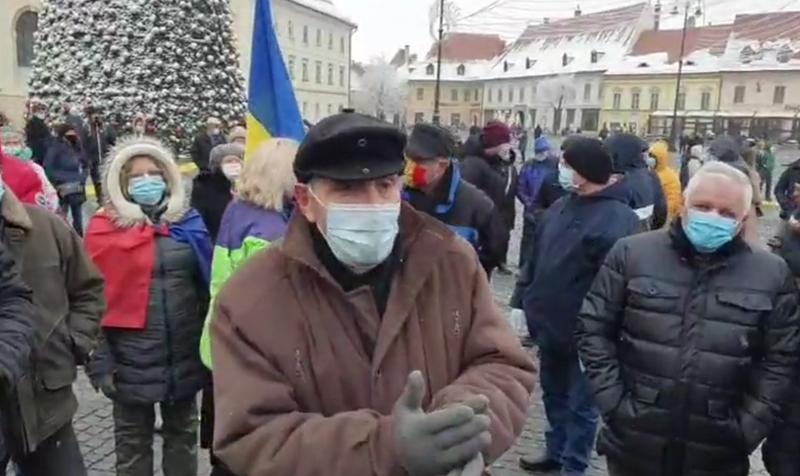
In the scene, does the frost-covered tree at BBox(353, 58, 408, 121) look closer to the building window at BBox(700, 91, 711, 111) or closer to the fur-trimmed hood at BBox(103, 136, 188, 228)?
the building window at BBox(700, 91, 711, 111)

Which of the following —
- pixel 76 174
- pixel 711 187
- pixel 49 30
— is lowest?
pixel 76 174

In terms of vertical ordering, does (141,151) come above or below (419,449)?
above

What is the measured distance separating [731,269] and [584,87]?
7226 centimetres

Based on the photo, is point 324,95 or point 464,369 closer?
point 464,369

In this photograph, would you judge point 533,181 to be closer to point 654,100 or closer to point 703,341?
point 703,341

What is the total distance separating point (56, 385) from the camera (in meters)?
2.89

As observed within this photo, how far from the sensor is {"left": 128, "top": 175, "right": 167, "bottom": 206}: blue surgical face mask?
354 cm

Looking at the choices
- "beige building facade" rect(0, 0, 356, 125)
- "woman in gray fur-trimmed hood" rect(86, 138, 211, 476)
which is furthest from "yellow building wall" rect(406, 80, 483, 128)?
"woman in gray fur-trimmed hood" rect(86, 138, 211, 476)

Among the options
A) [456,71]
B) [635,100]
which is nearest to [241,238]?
[635,100]

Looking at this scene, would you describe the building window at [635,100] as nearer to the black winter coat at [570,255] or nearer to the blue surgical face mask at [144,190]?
the black winter coat at [570,255]

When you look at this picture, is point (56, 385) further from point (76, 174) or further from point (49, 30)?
point (49, 30)

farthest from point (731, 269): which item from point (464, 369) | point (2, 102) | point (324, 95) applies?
point (324, 95)

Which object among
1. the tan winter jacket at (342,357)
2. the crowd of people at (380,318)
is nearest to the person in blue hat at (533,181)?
the crowd of people at (380,318)

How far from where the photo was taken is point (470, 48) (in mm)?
91000
